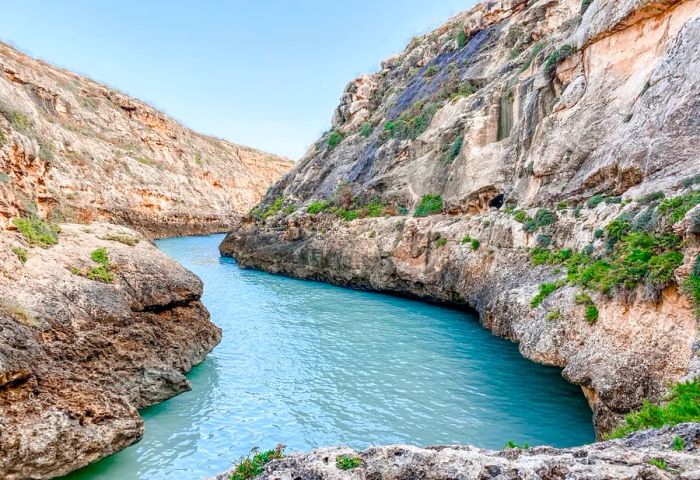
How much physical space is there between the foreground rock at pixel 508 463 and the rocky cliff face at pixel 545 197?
13.5 feet

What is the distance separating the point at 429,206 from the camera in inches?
962

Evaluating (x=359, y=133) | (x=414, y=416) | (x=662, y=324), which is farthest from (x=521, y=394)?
(x=359, y=133)

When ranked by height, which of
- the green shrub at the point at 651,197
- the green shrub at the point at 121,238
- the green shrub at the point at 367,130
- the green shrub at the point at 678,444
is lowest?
the green shrub at the point at 678,444

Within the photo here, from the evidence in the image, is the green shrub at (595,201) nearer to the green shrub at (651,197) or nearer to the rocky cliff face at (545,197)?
the rocky cliff face at (545,197)

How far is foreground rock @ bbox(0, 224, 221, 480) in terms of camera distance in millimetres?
6574

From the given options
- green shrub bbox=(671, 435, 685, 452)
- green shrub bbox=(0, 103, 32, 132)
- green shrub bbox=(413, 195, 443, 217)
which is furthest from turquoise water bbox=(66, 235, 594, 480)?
green shrub bbox=(0, 103, 32, 132)

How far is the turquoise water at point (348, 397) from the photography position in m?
8.55

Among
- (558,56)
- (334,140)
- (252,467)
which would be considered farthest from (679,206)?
(334,140)

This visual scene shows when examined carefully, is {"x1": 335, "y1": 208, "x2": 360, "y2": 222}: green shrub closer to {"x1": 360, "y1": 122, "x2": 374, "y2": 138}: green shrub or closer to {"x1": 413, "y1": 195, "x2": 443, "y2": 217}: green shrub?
{"x1": 413, "y1": 195, "x2": 443, "y2": 217}: green shrub

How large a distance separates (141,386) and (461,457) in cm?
778

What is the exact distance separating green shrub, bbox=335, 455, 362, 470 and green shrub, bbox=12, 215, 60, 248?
29.5 feet

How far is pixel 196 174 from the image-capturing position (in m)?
72.8

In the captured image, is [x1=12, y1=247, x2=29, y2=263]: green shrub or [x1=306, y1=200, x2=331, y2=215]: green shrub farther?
[x1=306, y1=200, x2=331, y2=215]: green shrub

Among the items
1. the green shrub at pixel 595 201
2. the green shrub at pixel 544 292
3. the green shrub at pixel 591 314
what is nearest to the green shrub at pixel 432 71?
the green shrub at pixel 595 201
